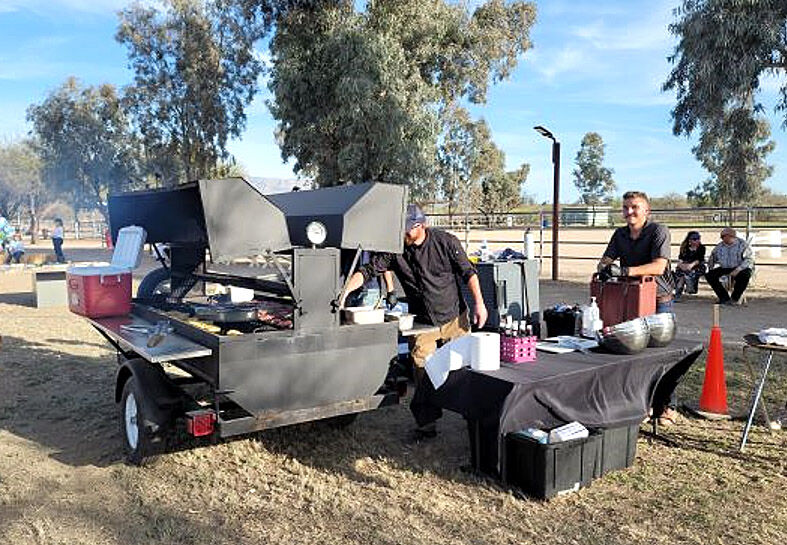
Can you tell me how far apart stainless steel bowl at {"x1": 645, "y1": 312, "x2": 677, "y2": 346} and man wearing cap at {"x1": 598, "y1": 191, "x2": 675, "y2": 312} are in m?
0.60

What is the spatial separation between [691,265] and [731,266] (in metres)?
0.67

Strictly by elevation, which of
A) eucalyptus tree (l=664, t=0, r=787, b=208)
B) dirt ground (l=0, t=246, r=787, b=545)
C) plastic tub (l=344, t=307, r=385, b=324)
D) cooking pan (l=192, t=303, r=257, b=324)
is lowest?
dirt ground (l=0, t=246, r=787, b=545)

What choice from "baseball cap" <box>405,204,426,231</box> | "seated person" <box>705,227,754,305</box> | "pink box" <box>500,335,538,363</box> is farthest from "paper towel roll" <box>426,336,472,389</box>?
"seated person" <box>705,227,754,305</box>

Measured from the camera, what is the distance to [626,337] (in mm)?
3727

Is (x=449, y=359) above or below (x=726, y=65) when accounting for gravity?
below

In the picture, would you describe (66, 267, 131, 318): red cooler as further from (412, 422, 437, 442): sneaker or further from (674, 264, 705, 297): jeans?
(674, 264, 705, 297): jeans

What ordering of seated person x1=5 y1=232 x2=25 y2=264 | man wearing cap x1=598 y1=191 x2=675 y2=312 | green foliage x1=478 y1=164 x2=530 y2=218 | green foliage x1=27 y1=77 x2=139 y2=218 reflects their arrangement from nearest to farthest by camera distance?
man wearing cap x1=598 y1=191 x2=675 y2=312, seated person x1=5 y1=232 x2=25 y2=264, green foliage x1=27 y1=77 x2=139 y2=218, green foliage x1=478 y1=164 x2=530 y2=218

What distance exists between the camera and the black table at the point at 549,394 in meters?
3.30

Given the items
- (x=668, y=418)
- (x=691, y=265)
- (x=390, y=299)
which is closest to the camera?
(x=668, y=418)

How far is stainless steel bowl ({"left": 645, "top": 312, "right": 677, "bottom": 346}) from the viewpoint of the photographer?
3.88 metres

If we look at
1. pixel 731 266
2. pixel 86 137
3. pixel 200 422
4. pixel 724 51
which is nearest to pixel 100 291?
pixel 200 422

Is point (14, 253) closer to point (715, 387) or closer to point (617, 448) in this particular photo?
point (715, 387)

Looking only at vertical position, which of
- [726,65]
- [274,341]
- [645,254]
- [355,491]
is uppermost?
[726,65]

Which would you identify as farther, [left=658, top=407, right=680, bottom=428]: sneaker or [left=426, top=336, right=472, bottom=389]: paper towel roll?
[left=658, top=407, right=680, bottom=428]: sneaker
